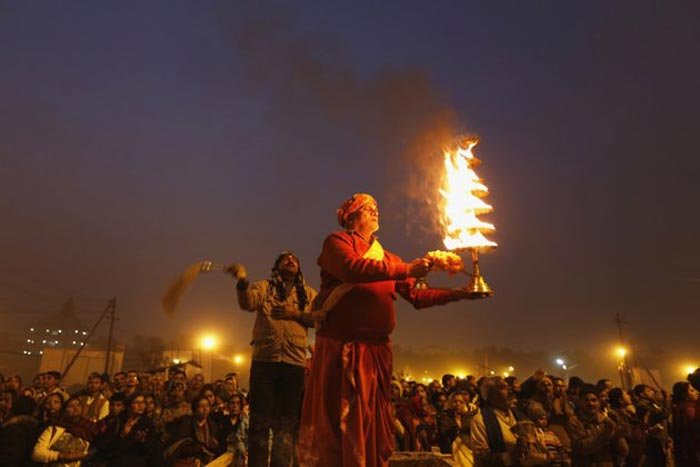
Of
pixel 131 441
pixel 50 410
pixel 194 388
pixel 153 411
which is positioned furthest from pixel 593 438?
pixel 50 410

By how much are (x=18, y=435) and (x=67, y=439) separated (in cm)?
85

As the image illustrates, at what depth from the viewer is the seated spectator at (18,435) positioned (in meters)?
7.04

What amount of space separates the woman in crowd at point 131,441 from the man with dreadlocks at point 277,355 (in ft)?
13.8

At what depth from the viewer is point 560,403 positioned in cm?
726

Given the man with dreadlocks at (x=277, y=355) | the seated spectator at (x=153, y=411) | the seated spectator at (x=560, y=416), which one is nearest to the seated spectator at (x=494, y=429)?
the seated spectator at (x=560, y=416)

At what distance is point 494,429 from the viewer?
218 inches

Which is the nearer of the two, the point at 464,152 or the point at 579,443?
the point at 464,152

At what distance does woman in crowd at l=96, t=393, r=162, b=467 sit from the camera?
730cm

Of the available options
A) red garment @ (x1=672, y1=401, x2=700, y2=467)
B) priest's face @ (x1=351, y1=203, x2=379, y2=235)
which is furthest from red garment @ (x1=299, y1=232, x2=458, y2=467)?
red garment @ (x1=672, y1=401, x2=700, y2=467)

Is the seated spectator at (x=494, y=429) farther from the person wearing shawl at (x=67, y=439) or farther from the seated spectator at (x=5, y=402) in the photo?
the seated spectator at (x=5, y=402)

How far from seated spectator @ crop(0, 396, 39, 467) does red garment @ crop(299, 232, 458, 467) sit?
6366mm

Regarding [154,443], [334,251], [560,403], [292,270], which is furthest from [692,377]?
[154,443]

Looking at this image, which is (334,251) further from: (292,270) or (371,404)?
(292,270)

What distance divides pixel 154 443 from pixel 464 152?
6975 millimetres
